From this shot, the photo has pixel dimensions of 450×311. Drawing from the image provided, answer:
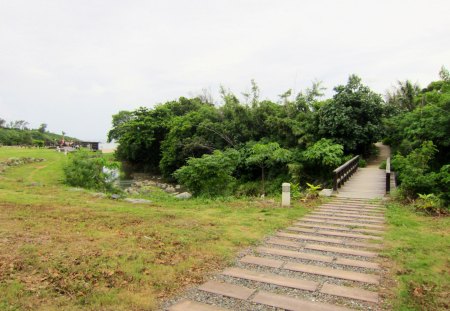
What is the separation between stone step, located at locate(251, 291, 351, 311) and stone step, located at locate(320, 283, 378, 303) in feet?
1.01

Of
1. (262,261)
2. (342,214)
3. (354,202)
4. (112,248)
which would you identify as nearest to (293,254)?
(262,261)

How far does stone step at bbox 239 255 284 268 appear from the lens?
4371 millimetres

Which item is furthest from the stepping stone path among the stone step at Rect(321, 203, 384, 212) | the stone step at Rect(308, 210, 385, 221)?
the stone step at Rect(321, 203, 384, 212)

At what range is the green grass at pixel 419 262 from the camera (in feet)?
10.9

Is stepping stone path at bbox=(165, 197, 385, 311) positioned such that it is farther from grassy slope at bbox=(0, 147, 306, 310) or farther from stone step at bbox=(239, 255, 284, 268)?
grassy slope at bbox=(0, 147, 306, 310)

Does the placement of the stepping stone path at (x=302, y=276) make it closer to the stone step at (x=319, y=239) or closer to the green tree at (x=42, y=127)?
the stone step at (x=319, y=239)

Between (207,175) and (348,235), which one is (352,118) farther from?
(348,235)

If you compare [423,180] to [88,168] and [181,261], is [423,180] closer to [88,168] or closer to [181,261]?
[181,261]

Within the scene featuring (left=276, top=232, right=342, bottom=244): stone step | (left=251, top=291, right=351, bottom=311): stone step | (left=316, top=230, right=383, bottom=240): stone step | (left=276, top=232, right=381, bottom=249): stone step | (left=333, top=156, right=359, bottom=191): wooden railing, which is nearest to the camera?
(left=251, top=291, right=351, bottom=311): stone step

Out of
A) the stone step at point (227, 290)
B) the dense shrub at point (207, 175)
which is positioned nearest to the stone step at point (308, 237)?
the stone step at point (227, 290)

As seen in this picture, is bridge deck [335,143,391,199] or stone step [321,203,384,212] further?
bridge deck [335,143,391,199]

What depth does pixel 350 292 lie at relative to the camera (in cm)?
351

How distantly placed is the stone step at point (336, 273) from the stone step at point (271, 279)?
34cm

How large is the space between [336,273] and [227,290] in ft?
4.73
